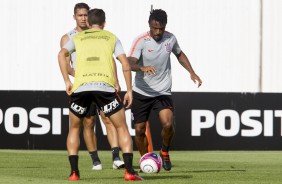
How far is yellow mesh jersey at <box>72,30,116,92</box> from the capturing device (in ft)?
43.5

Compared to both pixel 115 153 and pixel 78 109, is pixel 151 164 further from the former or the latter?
pixel 78 109

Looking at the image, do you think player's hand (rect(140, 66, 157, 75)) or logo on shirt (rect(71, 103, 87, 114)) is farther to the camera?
player's hand (rect(140, 66, 157, 75))

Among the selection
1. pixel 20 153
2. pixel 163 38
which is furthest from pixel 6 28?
pixel 163 38

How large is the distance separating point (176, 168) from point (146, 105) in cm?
124

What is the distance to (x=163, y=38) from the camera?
1605 cm

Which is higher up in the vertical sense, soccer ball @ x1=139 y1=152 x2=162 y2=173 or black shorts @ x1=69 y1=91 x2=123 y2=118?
black shorts @ x1=69 y1=91 x2=123 y2=118

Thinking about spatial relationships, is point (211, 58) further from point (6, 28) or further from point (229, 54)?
point (6, 28)

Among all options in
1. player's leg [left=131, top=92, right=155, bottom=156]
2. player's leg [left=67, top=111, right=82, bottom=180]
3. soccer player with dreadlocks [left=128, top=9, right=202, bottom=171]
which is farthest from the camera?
player's leg [left=131, top=92, right=155, bottom=156]

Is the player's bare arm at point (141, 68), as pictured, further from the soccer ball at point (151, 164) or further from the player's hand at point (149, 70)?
the soccer ball at point (151, 164)

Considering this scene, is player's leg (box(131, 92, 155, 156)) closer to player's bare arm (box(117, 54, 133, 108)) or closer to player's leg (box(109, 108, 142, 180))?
player's leg (box(109, 108, 142, 180))

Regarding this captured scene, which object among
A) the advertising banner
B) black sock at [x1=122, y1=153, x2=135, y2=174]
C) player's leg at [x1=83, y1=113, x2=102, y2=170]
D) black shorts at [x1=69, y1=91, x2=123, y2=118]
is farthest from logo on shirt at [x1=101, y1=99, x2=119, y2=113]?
the advertising banner

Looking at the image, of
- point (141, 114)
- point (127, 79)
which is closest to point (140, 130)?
point (141, 114)

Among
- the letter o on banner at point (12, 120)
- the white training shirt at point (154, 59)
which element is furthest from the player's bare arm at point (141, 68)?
the letter o on banner at point (12, 120)

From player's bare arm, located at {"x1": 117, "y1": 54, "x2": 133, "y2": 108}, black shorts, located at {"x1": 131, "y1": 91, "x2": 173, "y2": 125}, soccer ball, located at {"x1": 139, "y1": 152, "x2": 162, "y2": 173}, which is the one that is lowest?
soccer ball, located at {"x1": 139, "y1": 152, "x2": 162, "y2": 173}
